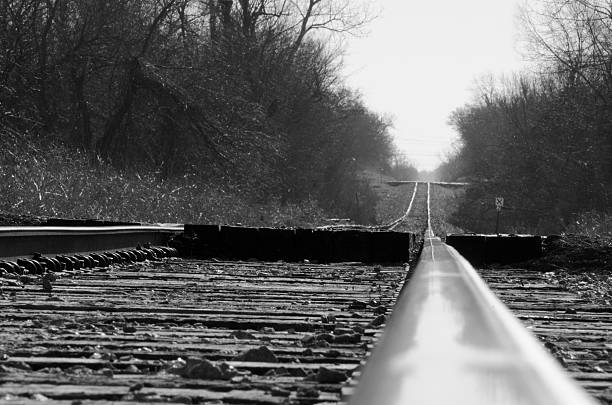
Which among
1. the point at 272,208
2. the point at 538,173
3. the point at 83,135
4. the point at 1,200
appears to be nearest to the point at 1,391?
the point at 1,200

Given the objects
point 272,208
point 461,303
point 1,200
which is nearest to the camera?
point 461,303

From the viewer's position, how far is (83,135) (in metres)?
28.0

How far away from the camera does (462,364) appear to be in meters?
1.76

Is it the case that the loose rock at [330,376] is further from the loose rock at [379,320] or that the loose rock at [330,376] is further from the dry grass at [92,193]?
the dry grass at [92,193]

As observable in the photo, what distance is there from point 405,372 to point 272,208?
32.9 m

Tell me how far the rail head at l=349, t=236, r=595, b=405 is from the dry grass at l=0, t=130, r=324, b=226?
1314 centimetres

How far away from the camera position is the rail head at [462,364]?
4.92 ft

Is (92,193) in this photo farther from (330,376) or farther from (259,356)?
(330,376)

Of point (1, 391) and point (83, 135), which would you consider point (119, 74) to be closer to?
point (83, 135)

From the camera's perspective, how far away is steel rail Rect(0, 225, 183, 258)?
7895 millimetres

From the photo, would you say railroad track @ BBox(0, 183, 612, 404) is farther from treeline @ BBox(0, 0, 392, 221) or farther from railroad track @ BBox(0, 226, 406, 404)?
treeline @ BBox(0, 0, 392, 221)

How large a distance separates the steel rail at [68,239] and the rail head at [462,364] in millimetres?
5607

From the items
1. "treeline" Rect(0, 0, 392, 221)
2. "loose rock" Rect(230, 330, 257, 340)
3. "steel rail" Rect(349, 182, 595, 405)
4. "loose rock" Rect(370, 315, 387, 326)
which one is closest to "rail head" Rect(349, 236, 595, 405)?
"steel rail" Rect(349, 182, 595, 405)

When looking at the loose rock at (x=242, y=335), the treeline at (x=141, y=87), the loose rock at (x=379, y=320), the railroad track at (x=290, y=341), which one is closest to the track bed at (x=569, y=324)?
the railroad track at (x=290, y=341)
